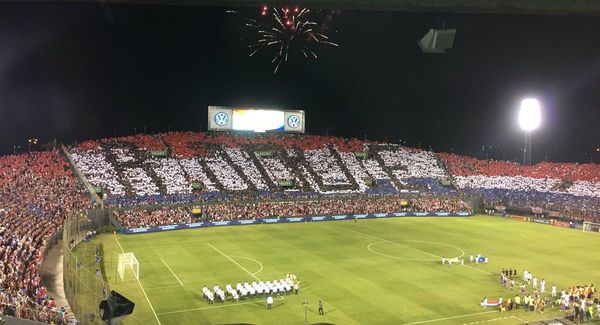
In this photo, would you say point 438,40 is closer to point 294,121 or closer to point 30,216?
point 30,216

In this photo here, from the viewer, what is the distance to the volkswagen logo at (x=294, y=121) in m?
84.2

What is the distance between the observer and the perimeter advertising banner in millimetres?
78812

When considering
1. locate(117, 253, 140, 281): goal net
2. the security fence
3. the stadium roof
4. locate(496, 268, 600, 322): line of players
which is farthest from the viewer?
locate(117, 253, 140, 281): goal net

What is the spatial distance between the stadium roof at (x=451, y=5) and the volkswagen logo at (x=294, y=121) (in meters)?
79.3

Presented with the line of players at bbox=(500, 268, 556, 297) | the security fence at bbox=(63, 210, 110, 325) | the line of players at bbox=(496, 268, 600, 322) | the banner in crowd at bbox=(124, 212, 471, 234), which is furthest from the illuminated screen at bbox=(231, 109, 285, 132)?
the line of players at bbox=(496, 268, 600, 322)

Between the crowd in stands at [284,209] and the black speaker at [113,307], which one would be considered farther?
the crowd in stands at [284,209]

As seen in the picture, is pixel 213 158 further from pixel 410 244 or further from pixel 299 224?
pixel 410 244

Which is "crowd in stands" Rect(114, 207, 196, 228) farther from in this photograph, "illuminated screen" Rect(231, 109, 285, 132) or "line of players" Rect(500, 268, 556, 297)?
"line of players" Rect(500, 268, 556, 297)

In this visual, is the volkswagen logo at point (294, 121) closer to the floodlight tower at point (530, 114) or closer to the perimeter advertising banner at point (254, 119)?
the perimeter advertising banner at point (254, 119)

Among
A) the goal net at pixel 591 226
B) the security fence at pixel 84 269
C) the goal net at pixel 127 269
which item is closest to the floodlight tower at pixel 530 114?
the goal net at pixel 591 226

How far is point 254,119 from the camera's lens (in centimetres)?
8131

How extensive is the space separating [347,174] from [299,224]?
21599mm

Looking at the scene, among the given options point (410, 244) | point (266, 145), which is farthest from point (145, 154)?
point (410, 244)

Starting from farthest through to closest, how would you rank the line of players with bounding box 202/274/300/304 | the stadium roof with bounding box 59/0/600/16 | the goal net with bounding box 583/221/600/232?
the goal net with bounding box 583/221/600/232 → the line of players with bounding box 202/274/300/304 → the stadium roof with bounding box 59/0/600/16
